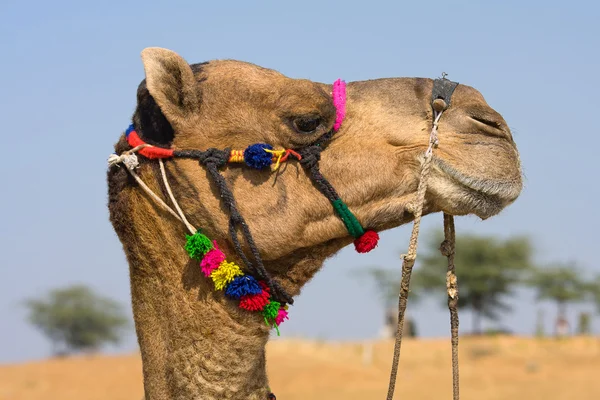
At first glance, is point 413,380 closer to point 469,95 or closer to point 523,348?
point 523,348

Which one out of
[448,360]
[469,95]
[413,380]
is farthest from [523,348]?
[469,95]

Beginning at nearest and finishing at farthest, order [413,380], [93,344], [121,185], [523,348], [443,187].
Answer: [443,187]
[121,185]
[413,380]
[523,348]
[93,344]

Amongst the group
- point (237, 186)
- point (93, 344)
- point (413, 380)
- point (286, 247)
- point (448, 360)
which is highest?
point (93, 344)

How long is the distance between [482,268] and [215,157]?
1307 inches

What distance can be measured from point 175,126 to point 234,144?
28 cm

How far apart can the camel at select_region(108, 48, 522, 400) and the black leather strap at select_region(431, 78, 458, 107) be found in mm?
35

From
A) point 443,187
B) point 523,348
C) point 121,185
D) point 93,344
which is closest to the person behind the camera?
point 443,187

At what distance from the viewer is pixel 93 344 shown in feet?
121

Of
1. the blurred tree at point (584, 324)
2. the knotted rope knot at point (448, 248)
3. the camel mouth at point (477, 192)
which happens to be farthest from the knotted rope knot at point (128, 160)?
→ the blurred tree at point (584, 324)

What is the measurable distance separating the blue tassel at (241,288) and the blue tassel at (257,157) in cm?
49

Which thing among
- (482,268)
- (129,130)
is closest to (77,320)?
(482,268)

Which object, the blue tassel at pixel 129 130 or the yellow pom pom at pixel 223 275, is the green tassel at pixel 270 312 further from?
the blue tassel at pixel 129 130

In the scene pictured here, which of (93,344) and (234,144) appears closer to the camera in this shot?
(234,144)

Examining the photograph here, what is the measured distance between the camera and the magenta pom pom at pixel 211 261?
402cm
